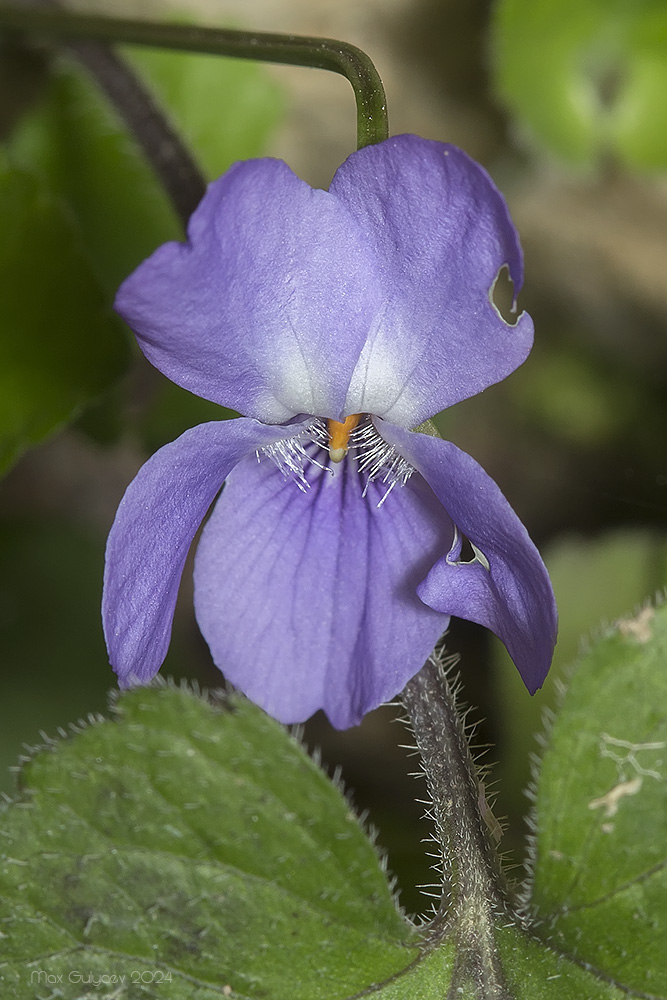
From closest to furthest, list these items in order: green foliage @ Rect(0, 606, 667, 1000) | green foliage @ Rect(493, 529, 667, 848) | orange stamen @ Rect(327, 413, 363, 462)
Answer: orange stamen @ Rect(327, 413, 363, 462) → green foliage @ Rect(0, 606, 667, 1000) → green foliage @ Rect(493, 529, 667, 848)

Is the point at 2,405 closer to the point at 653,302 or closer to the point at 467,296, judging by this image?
the point at 467,296

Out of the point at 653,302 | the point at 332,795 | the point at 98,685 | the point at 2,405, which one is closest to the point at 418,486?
the point at 332,795

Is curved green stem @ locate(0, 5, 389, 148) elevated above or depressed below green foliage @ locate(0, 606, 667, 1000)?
above

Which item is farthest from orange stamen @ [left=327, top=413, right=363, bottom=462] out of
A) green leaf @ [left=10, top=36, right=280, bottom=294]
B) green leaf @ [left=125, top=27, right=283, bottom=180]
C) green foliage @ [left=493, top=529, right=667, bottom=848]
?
green leaf @ [left=125, top=27, right=283, bottom=180]

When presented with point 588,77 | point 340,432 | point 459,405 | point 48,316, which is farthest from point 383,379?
point 588,77

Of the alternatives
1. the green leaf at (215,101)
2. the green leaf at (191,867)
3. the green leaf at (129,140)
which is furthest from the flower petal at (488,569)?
the green leaf at (215,101)

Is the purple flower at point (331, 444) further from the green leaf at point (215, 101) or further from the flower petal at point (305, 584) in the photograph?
the green leaf at point (215, 101)

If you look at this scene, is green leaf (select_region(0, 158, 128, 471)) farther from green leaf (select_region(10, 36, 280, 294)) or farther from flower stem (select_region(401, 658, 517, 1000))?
flower stem (select_region(401, 658, 517, 1000))
